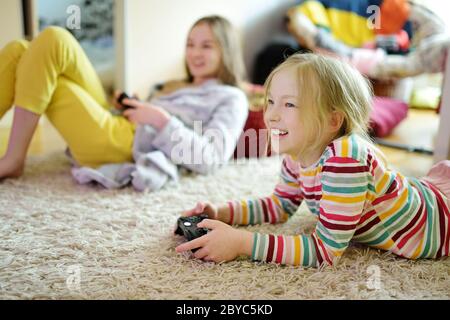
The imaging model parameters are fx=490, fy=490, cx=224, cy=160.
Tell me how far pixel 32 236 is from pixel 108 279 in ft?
0.86

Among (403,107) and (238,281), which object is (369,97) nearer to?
(238,281)

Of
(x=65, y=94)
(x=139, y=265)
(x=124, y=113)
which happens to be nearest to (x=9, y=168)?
(x=65, y=94)

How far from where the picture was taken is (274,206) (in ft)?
3.67

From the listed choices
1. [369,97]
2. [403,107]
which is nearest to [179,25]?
[403,107]

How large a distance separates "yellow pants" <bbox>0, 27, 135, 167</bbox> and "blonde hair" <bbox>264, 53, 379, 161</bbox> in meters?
0.67

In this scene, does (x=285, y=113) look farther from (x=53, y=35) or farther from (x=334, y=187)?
(x=53, y=35)

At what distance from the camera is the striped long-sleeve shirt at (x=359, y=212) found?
845mm

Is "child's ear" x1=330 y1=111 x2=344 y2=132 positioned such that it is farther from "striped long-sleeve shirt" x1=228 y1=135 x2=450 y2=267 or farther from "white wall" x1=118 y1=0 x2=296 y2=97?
"white wall" x1=118 y1=0 x2=296 y2=97

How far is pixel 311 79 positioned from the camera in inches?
34.9

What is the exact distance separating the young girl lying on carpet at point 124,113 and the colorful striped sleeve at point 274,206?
1.10 ft

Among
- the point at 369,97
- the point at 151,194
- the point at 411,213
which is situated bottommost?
the point at 151,194

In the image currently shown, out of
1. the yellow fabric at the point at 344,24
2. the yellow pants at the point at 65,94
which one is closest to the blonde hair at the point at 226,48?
the yellow pants at the point at 65,94

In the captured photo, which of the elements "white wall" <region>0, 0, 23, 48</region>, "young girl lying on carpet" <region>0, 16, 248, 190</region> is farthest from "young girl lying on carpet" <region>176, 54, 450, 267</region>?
"white wall" <region>0, 0, 23, 48</region>

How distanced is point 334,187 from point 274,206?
29 centimetres
